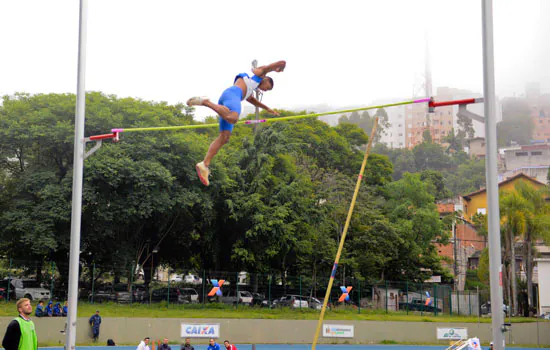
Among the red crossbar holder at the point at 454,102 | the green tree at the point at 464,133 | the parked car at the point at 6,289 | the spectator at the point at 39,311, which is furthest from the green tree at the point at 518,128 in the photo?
the red crossbar holder at the point at 454,102

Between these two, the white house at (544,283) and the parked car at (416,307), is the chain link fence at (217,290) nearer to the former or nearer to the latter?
the parked car at (416,307)

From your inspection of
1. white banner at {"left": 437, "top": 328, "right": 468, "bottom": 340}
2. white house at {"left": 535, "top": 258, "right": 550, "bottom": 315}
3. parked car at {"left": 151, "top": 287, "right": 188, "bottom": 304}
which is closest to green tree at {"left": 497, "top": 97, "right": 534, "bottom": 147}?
white house at {"left": 535, "top": 258, "right": 550, "bottom": 315}

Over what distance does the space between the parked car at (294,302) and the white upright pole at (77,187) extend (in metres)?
18.6

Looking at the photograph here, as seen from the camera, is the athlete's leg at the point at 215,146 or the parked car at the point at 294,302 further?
the parked car at the point at 294,302

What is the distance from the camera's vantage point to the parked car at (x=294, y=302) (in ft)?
87.9

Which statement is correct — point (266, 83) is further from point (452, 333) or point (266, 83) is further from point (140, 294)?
point (452, 333)

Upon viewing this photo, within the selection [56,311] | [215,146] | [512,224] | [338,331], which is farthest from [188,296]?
[215,146]

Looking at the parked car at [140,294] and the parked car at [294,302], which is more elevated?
the parked car at [140,294]

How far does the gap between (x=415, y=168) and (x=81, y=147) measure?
68.7m

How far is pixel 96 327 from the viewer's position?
20359 millimetres

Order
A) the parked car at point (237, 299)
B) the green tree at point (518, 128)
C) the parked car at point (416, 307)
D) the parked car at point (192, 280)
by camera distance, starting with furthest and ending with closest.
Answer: the green tree at point (518, 128) < the parked car at point (416, 307) < the parked car at point (237, 299) < the parked car at point (192, 280)

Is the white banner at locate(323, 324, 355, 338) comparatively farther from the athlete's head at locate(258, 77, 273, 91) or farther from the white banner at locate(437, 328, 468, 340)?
the athlete's head at locate(258, 77, 273, 91)

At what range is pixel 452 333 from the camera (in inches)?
1045

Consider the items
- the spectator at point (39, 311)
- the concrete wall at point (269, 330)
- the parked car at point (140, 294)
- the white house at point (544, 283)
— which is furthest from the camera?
the white house at point (544, 283)
